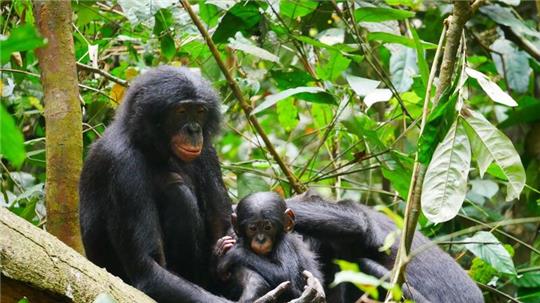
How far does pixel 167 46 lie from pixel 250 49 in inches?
31.6

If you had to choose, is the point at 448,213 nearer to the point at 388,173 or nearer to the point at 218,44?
the point at 388,173

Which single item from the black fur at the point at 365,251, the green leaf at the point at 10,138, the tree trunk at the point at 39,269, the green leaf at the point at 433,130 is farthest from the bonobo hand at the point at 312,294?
the green leaf at the point at 10,138

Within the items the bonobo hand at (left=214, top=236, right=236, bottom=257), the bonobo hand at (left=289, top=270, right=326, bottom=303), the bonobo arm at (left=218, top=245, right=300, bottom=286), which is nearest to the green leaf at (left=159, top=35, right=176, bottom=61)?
the bonobo hand at (left=214, top=236, right=236, bottom=257)

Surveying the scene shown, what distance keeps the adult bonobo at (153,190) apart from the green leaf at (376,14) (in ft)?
4.55

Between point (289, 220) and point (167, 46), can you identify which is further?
point (167, 46)

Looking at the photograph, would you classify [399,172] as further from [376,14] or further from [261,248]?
[261,248]

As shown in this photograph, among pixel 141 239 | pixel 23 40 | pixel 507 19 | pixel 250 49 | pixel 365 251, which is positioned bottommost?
pixel 365 251

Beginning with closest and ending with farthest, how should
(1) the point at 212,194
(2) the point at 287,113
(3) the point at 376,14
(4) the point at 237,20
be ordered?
(1) the point at 212,194 < (3) the point at 376,14 < (4) the point at 237,20 < (2) the point at 287,113

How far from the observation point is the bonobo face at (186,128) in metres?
5.40

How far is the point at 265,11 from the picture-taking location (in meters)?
6.64

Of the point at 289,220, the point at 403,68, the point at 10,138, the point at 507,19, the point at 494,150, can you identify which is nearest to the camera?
the point at 10,138

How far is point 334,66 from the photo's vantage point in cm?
666

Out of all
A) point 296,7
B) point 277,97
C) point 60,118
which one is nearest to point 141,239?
point 60,118

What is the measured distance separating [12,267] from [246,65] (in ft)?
14.2
